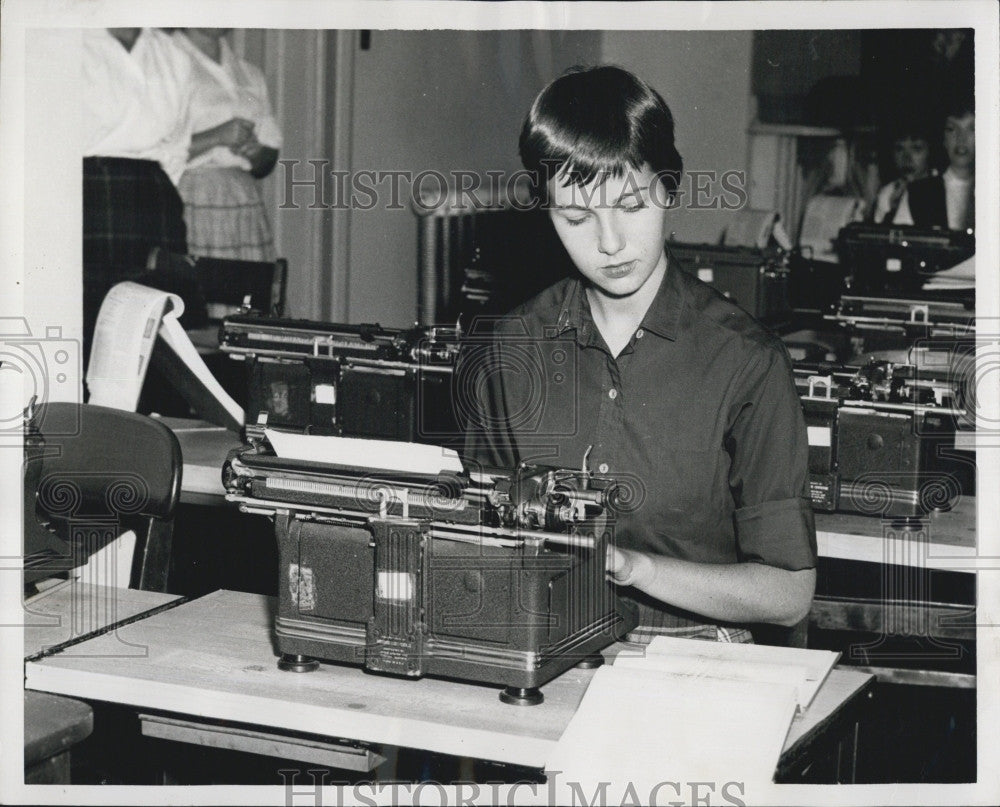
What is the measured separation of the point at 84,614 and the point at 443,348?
54.2 inches

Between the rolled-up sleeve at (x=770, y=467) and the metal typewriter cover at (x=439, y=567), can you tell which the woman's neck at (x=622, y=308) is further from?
the metal typewriter cover at (x=439, y=567)

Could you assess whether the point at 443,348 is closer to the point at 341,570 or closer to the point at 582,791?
the point at 341,570

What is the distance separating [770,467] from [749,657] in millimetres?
333

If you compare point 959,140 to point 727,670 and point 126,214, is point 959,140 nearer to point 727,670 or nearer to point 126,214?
point 126,214

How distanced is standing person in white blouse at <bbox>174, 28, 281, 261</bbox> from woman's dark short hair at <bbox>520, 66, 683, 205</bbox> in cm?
360

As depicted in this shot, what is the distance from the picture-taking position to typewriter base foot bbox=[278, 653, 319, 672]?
2062 millimetres

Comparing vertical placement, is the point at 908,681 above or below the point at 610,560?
below

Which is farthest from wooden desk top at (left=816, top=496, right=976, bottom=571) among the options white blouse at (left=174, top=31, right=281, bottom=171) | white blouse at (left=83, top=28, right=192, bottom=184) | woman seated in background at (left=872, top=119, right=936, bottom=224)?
woman seated in background at (left=872, top=119, right=936, bottom=224)

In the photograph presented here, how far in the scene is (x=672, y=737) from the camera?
→ 5.80 feet

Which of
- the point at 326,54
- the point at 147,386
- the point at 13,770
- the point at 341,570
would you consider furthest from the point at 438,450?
the point at 326,54

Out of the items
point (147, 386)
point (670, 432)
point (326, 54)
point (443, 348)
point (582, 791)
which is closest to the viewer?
point (582, 791)

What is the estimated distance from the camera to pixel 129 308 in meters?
3.56

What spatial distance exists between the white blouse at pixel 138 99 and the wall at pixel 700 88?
1.88 m

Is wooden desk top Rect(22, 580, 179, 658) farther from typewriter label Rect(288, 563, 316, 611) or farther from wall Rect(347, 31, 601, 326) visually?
wall Rect(347, 31, 601, 326)
